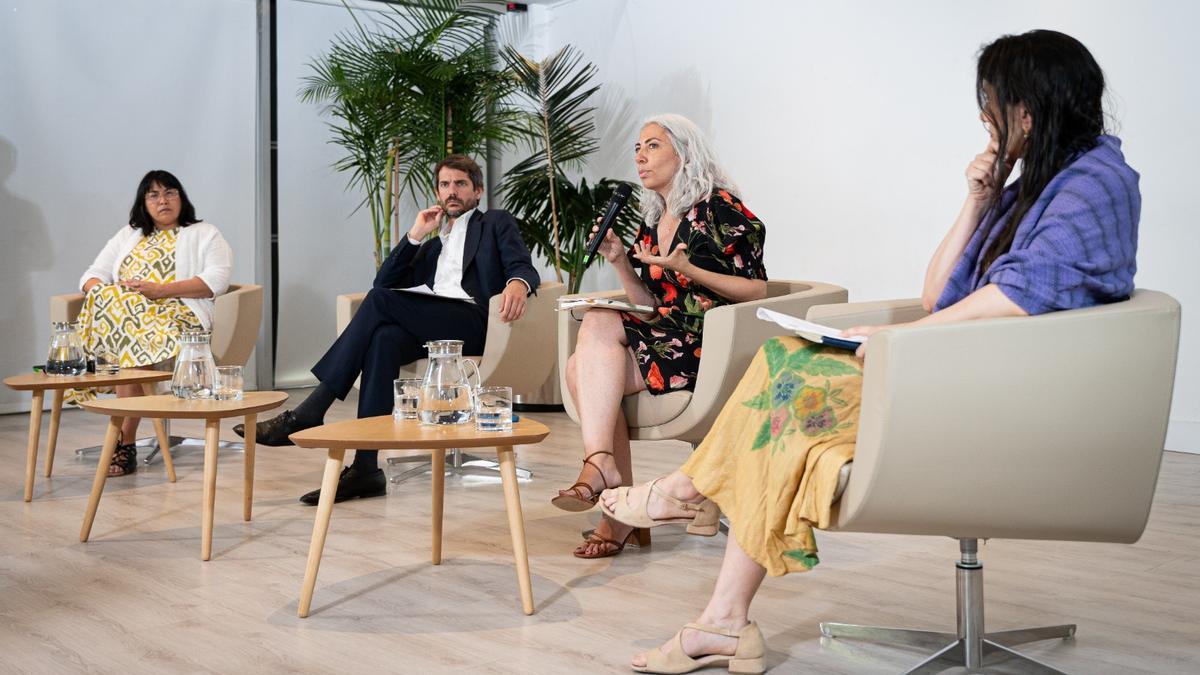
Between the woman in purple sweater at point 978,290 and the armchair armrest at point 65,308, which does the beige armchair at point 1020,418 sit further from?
the armchair armrest at point 65,308

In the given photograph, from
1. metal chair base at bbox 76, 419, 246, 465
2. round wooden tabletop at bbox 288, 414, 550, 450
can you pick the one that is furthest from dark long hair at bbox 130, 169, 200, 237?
round wooden tabletop at bbox 288, 414, 550, 450

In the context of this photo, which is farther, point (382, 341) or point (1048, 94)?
point (382, 341)

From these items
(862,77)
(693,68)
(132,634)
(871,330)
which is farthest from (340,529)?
(693,68)

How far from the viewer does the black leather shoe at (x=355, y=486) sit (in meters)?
3.83

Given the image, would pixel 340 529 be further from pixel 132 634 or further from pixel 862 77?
pixel 862 77

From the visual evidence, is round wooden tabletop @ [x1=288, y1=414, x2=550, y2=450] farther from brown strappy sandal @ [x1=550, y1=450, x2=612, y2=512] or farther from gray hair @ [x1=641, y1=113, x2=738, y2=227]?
gray hair @ [x1=641, y1=113, x2=738, y2=227]

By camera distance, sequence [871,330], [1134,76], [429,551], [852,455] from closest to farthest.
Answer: [852,455] → [871,330] → [429,551] → [1134,76]

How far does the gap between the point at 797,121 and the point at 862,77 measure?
0.44 meters

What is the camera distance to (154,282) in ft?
15.6

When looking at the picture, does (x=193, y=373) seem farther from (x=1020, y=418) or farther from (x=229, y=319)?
(x=1020, y=418)

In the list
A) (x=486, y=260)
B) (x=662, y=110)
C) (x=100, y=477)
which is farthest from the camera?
(x=662, y=110)

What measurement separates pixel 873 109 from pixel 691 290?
2.81 meters

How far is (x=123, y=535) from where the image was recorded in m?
3.37

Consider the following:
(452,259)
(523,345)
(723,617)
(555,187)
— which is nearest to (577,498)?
(723,617)
